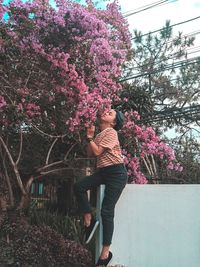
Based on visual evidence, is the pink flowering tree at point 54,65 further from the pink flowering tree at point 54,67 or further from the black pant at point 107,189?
the black pant at point 107,189

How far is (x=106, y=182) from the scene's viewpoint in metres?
4.96

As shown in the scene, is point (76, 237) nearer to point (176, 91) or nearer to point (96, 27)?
point (96, 27)

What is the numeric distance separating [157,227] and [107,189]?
3.21 feet

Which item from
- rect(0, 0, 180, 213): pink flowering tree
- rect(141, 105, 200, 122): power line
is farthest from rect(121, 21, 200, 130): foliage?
rect(0, 0, 180, 213): pink flowering tree

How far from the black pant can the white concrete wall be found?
461 millimetres

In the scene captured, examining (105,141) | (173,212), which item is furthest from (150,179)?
(105,141)

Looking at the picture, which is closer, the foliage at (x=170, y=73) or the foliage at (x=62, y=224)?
the foliage at (x=62, y=224)

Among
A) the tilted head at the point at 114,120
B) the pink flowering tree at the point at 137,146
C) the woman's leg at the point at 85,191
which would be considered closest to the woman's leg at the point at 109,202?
the woman's leg at the point at 85,191

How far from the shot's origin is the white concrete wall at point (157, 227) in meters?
5.39

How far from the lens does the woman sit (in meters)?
4.87

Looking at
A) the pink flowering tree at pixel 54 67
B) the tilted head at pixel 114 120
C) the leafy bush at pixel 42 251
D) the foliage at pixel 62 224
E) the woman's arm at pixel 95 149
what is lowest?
the leafy bush at pixel 42 251

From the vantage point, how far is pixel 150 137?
27.5 ft

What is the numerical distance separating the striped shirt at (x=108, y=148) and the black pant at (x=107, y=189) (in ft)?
0.18

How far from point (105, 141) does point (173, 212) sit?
1377mm
